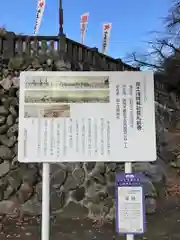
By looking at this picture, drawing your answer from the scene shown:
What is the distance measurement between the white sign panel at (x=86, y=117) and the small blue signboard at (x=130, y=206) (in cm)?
25

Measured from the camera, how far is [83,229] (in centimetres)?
777

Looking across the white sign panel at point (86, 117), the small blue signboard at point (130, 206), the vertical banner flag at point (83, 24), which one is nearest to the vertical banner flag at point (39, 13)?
the vertical banner flag at point (83, 24)

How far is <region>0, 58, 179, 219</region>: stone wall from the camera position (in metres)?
9.34

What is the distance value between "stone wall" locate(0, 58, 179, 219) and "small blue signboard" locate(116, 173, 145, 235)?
489 centimetres

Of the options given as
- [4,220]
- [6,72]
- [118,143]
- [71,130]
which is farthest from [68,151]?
[6,72]

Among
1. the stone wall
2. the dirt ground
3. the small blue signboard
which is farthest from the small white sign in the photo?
the stone wall

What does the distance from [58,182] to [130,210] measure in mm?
5558

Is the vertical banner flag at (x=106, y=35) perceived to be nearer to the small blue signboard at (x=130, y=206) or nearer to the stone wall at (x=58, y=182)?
the stone wall at (x=58, y=182)

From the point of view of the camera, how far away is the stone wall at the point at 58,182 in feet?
30.6

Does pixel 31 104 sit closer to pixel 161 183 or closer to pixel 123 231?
pixel 123 231

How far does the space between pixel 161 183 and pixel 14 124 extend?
4.09 meters

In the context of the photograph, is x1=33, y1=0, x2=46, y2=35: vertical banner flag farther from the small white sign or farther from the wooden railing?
the small white sign

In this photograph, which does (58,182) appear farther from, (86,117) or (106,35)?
(106,35)

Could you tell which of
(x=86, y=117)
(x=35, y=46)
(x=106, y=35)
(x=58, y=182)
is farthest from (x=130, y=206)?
(x=106, y=35)
